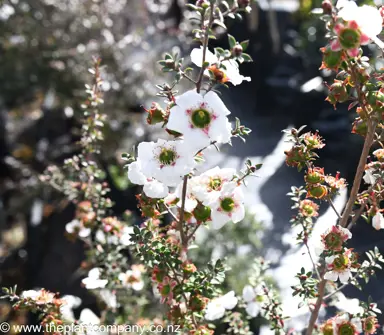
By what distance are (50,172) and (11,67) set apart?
4.19 feet

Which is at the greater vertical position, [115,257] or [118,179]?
[118,179]

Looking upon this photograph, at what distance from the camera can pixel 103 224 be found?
3.45 ft

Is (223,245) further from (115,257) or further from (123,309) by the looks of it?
(115,257)

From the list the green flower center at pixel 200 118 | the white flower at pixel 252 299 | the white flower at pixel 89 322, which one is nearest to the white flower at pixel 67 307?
the white flower at pixel 89 322

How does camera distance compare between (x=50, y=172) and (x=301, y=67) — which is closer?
(x=50, y=172)

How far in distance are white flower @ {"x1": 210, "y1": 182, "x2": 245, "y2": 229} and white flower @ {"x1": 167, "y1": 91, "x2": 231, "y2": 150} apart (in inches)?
4.2

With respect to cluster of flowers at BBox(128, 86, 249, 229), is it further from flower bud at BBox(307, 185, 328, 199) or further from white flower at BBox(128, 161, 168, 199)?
flower bud at BBox(307, 185, 328, 199)

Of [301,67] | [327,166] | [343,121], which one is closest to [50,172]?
[327,166]

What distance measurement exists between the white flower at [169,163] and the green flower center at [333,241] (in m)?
0.23

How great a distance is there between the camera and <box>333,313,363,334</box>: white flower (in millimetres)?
798

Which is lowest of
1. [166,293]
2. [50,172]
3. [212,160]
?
[166,293]

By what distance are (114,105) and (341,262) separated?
1.78 metres

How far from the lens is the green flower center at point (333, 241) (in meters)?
0.73

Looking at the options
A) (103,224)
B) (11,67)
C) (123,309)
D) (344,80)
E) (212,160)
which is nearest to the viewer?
(344,80)
